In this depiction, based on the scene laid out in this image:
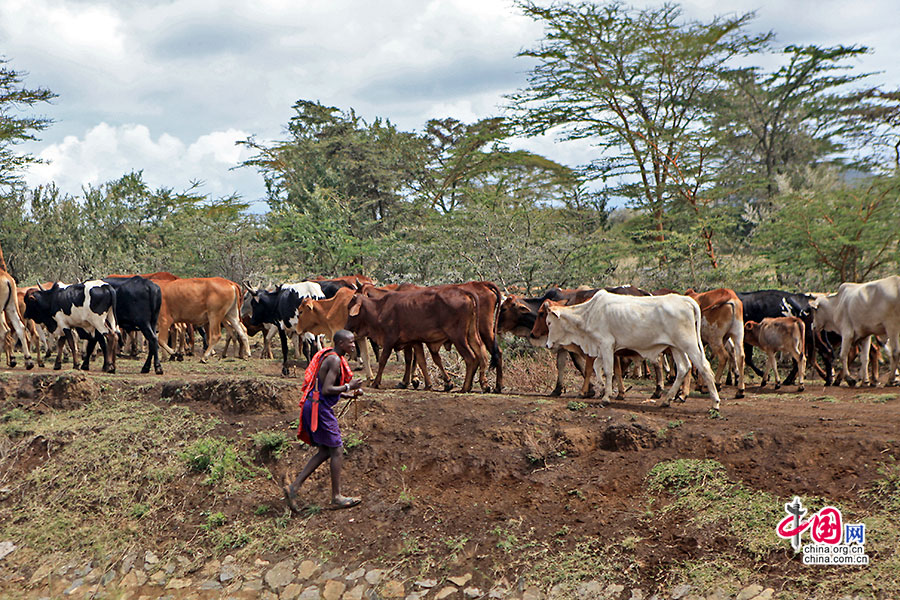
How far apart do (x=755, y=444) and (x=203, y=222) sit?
69.2ft

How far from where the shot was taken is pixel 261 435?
8.54m

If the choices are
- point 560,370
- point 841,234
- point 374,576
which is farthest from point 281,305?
point 841,234

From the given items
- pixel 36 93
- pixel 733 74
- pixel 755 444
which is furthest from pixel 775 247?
pixel 36 93

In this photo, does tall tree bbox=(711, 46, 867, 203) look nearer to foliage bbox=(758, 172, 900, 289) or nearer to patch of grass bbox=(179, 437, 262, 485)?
foliage bbox=(758, 172, 900, 289)

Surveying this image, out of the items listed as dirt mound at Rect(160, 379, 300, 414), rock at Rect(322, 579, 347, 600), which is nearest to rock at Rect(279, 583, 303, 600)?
rock at Rect(322, 579, 347, 600)

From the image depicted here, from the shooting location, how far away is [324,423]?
6.96 meters

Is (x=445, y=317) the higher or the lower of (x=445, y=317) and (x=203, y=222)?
the lower

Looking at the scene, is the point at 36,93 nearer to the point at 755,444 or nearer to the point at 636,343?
the point at 636,343

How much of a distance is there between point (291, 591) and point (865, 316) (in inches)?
403

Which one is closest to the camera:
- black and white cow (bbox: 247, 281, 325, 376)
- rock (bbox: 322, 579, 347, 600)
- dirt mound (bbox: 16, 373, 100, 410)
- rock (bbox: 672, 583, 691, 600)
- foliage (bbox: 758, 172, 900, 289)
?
rock (bbox: 672, 583, 691, 600)

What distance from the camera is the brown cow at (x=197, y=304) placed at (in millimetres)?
14703

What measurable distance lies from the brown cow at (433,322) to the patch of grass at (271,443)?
2896 mm

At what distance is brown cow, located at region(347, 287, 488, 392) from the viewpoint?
10906 millimetres

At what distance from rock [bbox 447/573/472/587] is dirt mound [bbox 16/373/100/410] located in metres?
6.12
